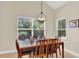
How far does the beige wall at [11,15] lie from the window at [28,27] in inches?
9.3

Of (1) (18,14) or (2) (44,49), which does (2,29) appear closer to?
(1) (18,14)

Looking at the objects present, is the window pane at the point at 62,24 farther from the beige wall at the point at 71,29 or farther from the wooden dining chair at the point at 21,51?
the wooden dining chair at the point at 21,51

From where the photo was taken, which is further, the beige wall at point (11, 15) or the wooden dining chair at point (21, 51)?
the beige wall at point (11, 15)

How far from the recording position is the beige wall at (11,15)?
16.7ft

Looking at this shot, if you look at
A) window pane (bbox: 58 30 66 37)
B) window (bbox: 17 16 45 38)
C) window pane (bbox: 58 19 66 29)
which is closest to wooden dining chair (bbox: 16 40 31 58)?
window (bbox: 17 16 45 38)

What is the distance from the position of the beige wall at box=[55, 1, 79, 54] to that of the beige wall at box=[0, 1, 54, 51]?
149 centimetres

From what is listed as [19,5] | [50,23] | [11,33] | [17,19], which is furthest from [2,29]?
[50,23]

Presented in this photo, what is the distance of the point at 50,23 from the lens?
623 centimetres

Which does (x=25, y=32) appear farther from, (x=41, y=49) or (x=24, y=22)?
(x=41, y=49)

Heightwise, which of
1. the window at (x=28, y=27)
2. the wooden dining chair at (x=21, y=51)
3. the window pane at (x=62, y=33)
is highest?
the window at (x=28, y=27)

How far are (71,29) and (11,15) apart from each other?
2981 millimetres

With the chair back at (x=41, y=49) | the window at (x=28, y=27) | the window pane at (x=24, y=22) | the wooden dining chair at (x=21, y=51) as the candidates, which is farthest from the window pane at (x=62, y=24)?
the wooden dining chair at (x=21, y=51)

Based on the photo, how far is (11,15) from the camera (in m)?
5.27

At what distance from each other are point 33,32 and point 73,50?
2.28m
